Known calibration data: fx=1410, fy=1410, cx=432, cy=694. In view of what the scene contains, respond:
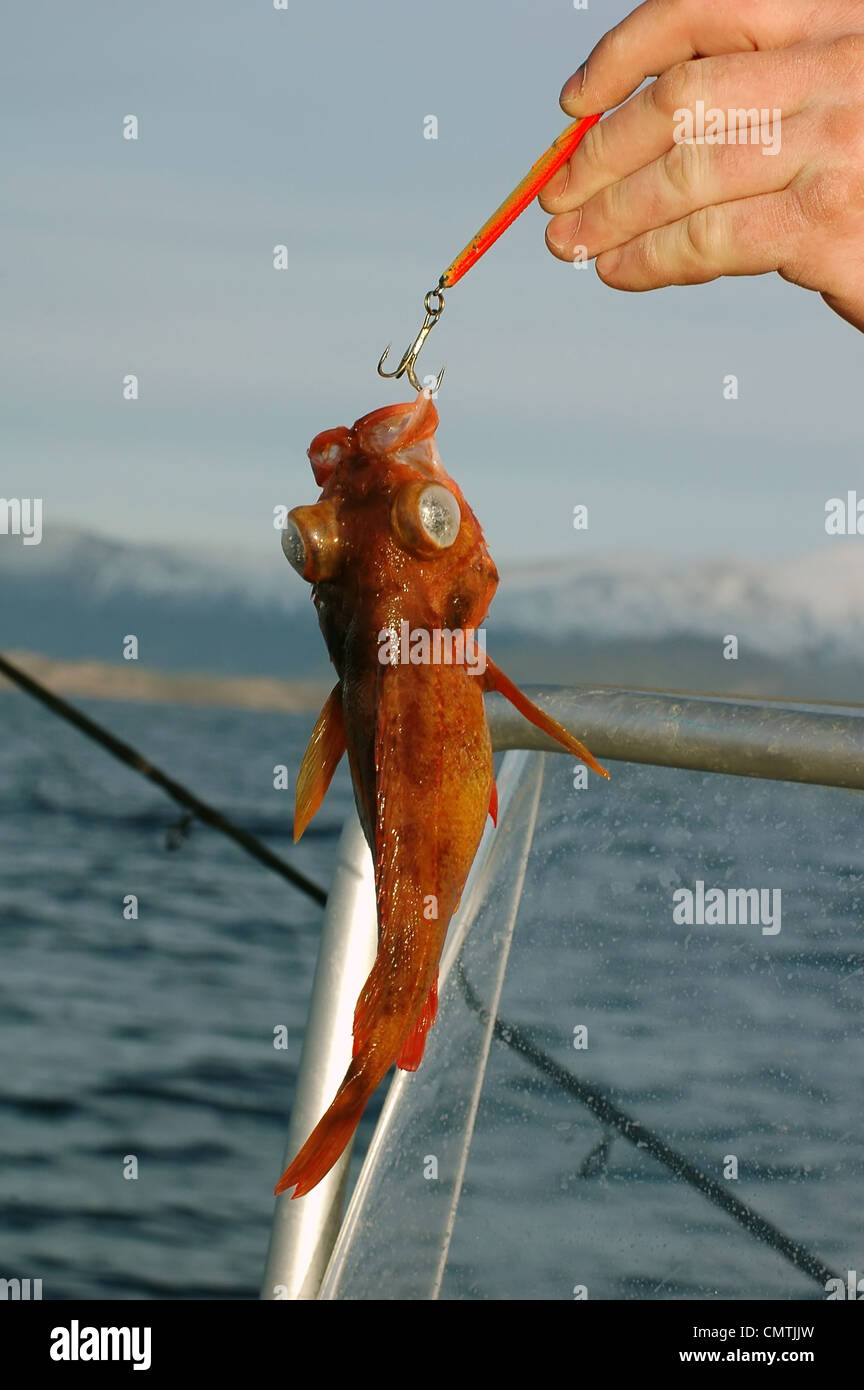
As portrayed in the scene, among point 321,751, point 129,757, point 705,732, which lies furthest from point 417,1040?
point 129,757

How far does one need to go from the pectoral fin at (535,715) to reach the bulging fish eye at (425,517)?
13 cm

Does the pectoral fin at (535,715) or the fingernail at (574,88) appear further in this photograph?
the fingernail at (574,88)

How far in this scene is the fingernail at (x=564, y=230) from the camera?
73.1 inches

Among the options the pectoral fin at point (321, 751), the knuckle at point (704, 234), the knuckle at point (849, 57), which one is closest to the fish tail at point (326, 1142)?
the pectoral fin at point (321, 751)

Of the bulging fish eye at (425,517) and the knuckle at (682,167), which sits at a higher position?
the knuckle at (682,167)

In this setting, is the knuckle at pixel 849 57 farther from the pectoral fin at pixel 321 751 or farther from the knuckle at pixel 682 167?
the pectoral fin at pixel 321 751

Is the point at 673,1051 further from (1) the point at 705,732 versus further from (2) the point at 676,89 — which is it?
(2) the point at 676,89

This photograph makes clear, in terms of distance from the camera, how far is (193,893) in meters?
25.3

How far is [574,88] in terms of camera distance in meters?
1.74

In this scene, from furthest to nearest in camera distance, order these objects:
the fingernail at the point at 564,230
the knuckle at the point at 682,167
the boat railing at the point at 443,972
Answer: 1. the boat railing at the point at 443,972
2. the fingernail at the point at 564,230
3. the knuckle at the point at 682,167

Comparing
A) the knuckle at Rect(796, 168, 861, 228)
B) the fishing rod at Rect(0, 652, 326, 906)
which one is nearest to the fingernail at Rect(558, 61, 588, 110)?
the knuckle at Rect(796, 168, 861, 228)

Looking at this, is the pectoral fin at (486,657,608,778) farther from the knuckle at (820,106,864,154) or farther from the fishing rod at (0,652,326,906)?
the fishing rod at (0,652,326,906)
